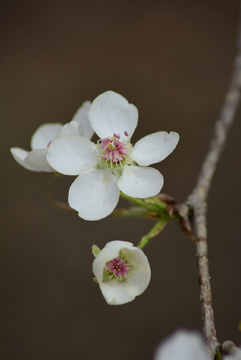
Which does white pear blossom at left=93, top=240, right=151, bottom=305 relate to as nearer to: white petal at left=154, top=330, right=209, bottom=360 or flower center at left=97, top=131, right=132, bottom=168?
white petal at left=154, top=330, right=209, bottom=360

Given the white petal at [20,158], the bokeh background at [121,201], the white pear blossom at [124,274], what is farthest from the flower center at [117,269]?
the bokeh background at [121,201]

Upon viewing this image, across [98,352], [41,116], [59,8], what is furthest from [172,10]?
[98,352]

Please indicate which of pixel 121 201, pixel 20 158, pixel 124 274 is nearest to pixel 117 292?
pixel 124 274

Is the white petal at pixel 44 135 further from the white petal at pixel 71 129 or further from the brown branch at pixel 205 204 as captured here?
the brown branch at pixel 205 204

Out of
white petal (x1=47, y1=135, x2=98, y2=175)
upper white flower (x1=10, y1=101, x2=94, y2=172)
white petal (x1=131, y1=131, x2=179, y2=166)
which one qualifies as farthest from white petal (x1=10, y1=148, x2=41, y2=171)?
white petal (x1=131, y1=131, x2=179, y2=166)

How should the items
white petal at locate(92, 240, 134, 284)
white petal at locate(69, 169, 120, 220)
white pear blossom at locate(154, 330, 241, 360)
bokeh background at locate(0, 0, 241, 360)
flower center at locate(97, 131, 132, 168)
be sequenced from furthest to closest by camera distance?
bokeh background at locate(0, 0, 241, 360) < flower center at locate(97, 131, 132, 168) < white petal at locate(69, 169, 120, 220) < white petal at locate(92, 240, 134, 284) < white pear blossom at locate(154, 330, 241, 360)

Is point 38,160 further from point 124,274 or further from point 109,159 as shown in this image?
point 124,274
